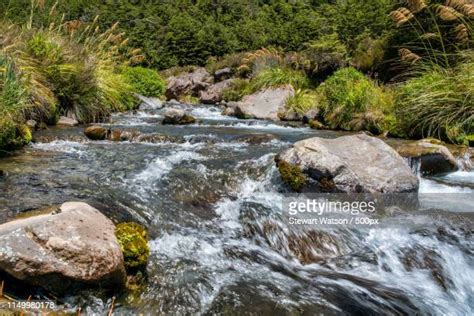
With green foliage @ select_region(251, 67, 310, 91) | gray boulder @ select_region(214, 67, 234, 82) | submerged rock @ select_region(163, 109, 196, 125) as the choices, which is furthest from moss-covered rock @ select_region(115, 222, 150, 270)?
gray boulder @ select_region(214, 67, 234, 82)

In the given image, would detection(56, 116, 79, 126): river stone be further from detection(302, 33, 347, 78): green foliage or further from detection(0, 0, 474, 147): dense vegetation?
detection(302, 33, 347, 78): green foliage

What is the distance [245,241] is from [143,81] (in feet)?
46.7

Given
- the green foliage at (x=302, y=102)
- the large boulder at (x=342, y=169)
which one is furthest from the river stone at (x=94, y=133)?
the green foliage at (x=302, y=102)

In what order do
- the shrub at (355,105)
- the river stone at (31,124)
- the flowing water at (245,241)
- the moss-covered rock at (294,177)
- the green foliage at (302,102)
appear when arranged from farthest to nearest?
1. the green foliage at (302,102)
2. the shrub at (355,105)
3. the river stone at (31,124)
4. the moss-covered rock at (294,177)
5. the flowing water at (245,241)

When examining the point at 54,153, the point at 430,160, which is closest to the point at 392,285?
the point at 430,160

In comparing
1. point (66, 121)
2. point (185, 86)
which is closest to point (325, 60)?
point (185, 86)

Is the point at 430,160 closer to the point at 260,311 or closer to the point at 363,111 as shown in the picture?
the point at 363,111

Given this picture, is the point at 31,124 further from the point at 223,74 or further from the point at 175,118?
the point at 223,74

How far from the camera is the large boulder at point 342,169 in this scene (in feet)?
18.8

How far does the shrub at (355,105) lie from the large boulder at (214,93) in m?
Answer: 9.83

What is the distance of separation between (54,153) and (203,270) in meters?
4.42

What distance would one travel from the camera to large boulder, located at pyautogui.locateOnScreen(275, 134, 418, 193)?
18.8 feet

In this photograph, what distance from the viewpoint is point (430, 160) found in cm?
689

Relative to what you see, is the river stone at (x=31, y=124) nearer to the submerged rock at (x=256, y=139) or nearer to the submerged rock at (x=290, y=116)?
the submerged rock at (x=256, y=139)
